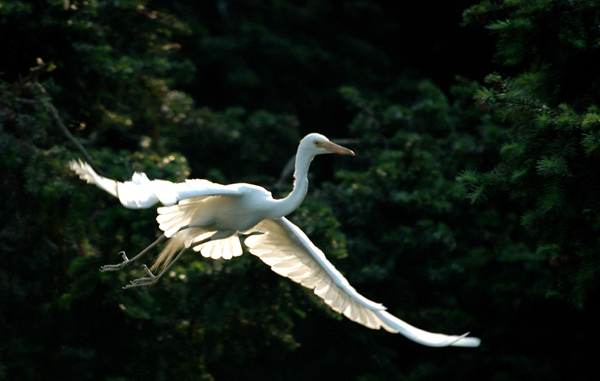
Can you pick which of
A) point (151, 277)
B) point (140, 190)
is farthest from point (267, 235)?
point (140, 190)

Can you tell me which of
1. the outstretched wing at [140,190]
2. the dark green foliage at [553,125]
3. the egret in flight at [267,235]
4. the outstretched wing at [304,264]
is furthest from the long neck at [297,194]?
the dark green foliage at [553,125]

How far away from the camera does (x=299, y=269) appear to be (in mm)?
4945

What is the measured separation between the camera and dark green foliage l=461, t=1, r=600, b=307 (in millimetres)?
3674

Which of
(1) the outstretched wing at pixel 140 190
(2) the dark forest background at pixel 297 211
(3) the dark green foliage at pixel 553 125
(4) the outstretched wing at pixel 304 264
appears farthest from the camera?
(4) the outstretched wing at pixel 304 264

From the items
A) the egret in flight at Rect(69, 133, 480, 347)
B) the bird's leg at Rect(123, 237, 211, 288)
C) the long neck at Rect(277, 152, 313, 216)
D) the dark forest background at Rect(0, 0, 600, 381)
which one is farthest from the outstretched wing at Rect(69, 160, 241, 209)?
the dark forest background at Rect(0, 0, 600, 381)

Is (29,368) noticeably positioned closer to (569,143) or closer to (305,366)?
(305,366)

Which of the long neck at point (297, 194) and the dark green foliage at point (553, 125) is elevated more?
the dark green foliage at point (553, 125)

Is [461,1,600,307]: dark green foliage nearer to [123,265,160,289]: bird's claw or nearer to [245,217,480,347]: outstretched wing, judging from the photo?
[245,217,480,347]: outstretched wing

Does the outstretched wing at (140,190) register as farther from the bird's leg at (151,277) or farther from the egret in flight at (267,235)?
the bird's leg at (151,277)

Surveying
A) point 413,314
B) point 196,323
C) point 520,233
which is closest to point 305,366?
point 413,314

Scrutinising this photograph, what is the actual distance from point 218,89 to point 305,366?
419 centimetres

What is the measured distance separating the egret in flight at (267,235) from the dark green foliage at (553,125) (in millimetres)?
916

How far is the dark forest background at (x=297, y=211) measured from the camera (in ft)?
13.5

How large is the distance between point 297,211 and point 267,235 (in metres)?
1.19
